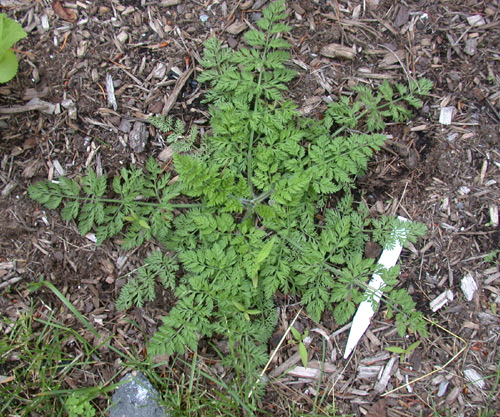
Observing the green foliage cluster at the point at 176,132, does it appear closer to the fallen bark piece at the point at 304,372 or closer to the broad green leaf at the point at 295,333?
the broad green leaf at the point at 295,333

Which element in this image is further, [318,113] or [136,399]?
[318,113]

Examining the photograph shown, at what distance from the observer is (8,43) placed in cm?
303

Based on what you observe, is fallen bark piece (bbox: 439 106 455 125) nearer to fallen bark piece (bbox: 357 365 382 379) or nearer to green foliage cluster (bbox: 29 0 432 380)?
green foliage cluster (bbox: 29 0 432 380)

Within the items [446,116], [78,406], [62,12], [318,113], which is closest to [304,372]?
[78,406]

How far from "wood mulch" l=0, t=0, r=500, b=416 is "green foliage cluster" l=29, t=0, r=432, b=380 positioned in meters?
0.26

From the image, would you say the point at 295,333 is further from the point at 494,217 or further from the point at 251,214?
the point at 494,217

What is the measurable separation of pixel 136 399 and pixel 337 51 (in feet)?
10.9

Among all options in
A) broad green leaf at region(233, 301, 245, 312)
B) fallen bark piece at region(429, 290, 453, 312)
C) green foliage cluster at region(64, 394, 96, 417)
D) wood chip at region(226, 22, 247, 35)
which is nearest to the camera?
broad green leaf at region(233, 301, 245, 312)

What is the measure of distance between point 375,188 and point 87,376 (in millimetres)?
2854

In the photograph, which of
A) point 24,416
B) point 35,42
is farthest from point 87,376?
point 35,42

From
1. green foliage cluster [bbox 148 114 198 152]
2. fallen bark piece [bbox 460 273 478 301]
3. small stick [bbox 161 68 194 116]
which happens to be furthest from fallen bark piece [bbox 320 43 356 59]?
fallen bark piece [bbox 460 273 478 301]

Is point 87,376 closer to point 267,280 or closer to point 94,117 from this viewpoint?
point 267,280

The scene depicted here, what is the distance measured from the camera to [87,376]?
3.22 metres

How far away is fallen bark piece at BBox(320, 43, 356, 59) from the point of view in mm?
3520
